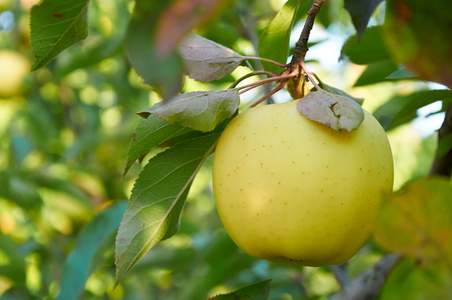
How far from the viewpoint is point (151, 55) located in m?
0.24

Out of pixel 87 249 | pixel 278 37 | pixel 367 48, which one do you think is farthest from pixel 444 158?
pixel 87 249

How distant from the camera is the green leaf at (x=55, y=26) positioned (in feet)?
1.77

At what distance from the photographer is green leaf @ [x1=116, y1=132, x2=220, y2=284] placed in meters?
0.58

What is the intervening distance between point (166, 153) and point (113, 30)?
1812 millimetres

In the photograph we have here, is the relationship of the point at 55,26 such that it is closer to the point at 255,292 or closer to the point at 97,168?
the point at 255,292

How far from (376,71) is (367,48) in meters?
0.13

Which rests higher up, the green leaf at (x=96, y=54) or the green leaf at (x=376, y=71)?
the green leaf at (x=376, y=71)

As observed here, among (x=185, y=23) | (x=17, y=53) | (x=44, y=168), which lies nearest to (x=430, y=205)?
(x=185, y=23)

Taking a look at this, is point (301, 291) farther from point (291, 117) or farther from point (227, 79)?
point (291, 117)

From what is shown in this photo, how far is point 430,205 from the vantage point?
0.27 metres

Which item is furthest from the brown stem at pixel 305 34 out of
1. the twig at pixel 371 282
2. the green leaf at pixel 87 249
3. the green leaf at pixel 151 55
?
the green leaf at pixel 87 249

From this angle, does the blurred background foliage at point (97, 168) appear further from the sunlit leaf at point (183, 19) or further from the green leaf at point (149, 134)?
the sunlit leaf at point (183, 19)

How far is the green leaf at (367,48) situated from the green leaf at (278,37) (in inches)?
5.9

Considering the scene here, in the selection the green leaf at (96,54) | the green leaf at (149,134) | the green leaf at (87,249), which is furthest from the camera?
the green leaf at (96,54)
